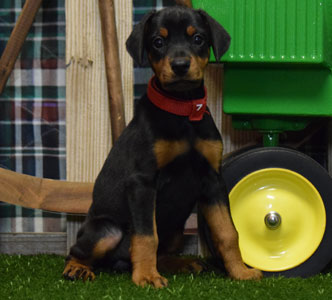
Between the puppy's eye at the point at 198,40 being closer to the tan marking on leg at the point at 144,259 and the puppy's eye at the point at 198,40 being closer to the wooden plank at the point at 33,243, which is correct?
the tan marking on leg at the point at 144,259

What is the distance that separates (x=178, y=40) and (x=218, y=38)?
172mm

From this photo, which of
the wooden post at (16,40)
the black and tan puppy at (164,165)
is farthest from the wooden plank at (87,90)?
the black and tan puppy at (164,165)

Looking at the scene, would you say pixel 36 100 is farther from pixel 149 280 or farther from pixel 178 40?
pixel 149 280

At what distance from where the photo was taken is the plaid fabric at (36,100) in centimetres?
330

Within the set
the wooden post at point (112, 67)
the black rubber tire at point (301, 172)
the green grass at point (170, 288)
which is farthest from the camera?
the wooden post at point (112, 67)

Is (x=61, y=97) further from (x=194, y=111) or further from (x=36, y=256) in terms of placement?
(x=194, y=111)

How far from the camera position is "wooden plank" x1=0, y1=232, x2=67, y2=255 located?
3.26 metres

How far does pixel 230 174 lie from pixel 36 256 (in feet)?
3.97

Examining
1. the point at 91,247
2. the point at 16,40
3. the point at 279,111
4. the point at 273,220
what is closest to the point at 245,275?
the point at 273,220

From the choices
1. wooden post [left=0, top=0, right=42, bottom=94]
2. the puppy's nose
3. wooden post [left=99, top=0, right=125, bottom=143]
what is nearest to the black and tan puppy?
the puppy's nose

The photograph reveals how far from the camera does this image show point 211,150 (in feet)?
7.96

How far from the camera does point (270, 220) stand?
8.75 ft

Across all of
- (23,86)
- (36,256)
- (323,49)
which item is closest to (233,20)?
(323,49)

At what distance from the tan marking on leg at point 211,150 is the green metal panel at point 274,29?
40 centimetres
